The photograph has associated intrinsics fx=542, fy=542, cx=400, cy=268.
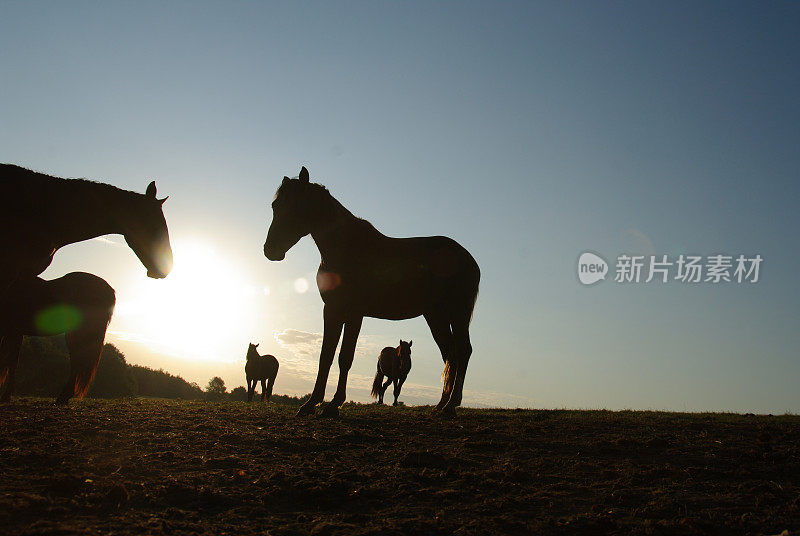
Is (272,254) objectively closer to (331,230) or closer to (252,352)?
(331,230)

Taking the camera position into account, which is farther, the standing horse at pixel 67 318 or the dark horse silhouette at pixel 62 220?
the standing horse at pixel 67 318

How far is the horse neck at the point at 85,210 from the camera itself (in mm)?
6945

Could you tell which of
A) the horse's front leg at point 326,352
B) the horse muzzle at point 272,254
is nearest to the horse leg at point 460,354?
the horse's front leg at point 326,352

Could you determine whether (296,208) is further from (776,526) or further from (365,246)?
(776,526)

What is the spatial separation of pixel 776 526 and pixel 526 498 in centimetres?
177

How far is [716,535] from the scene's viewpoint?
383cm

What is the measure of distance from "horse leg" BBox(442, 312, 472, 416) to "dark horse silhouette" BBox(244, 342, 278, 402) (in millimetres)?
20212

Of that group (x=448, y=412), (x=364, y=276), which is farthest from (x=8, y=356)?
(x=448, y=412)

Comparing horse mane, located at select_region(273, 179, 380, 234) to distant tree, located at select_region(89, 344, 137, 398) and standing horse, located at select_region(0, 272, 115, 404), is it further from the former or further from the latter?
distant tree, located at select_region(89, 344, 137, 398)

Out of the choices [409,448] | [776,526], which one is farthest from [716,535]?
[409,448]

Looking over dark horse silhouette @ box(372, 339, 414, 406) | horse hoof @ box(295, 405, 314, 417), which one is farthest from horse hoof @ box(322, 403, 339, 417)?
dark horse silhouette @ box(372, 339, 414, 406)

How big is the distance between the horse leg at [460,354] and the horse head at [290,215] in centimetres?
323

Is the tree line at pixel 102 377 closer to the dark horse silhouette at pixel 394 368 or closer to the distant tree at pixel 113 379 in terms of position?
the distant tree at pixel 113 379

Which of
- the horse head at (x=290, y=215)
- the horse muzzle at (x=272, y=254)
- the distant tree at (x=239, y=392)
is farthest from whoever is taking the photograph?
the distant tree at (x=239, y=392)
